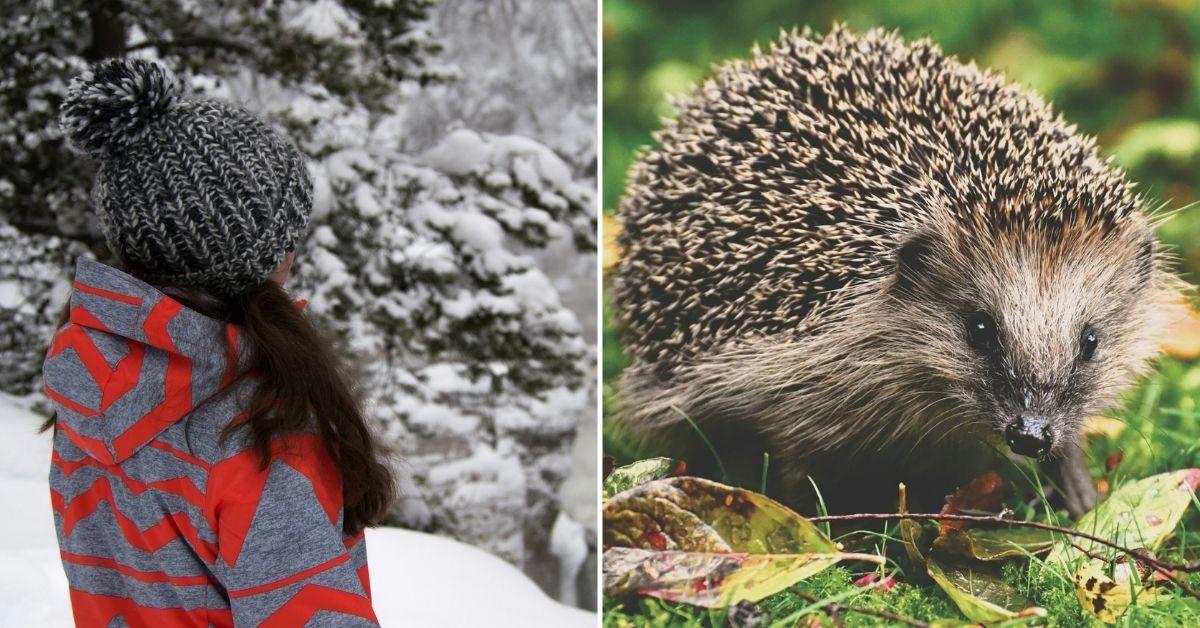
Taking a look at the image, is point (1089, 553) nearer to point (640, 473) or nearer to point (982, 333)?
point (982, 333)

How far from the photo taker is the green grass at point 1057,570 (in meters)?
1.56

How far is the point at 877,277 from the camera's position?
5.46 feet

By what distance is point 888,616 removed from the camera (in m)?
1.70

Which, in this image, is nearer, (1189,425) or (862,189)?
Result: (1189,425)

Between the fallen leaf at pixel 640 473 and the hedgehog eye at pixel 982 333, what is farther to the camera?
the fallen leaf at pixel 640 473

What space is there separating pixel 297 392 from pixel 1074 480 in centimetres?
144

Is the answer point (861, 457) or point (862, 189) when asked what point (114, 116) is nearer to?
point (862, 189)

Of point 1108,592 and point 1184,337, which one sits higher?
point 1184,337

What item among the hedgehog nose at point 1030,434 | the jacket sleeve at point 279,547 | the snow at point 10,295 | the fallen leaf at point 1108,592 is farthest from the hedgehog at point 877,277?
the snow at point 10,295

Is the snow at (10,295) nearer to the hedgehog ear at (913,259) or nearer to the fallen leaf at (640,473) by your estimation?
the fallen leaf at (640,473)

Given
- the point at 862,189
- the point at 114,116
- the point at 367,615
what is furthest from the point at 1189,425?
the point at 114,116

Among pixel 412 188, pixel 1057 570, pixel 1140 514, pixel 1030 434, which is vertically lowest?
pixel 1057 570

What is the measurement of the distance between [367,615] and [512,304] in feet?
6.66

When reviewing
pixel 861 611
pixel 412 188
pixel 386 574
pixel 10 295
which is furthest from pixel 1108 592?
pixel 10 295
